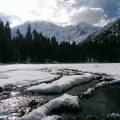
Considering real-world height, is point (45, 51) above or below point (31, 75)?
above

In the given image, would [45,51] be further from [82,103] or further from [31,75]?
[82,103]

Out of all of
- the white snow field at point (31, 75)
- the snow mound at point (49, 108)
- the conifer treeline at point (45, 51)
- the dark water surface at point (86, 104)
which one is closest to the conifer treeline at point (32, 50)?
the conifer treeline at point (45, 51)

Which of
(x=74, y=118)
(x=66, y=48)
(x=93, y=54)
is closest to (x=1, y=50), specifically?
(x=66, y=48)

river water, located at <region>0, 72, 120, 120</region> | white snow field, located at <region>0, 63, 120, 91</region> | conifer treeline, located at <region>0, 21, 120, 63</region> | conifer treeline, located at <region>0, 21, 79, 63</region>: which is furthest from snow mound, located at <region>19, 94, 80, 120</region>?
conifer treeline, located at <region>0, 21, 79, 63</region>

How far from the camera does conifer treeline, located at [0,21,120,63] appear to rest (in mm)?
106500

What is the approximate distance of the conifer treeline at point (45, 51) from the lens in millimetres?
106500

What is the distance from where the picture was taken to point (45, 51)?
122 metres

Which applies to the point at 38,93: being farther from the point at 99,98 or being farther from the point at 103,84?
the point at 103,84

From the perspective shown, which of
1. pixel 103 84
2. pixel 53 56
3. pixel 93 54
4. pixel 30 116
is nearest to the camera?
pixel 30 116

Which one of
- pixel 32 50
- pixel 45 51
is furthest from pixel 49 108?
pixel 45 51

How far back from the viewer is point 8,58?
104750 millimetres

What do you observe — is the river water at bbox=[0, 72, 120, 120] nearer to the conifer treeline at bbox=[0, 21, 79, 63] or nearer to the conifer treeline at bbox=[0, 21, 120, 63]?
the conifer treeline at bbox=[0, 21, 79, 63]

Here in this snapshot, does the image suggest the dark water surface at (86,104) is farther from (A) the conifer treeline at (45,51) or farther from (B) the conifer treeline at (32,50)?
(B) the conifer treeline at (32,50)

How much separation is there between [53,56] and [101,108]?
10125cm
